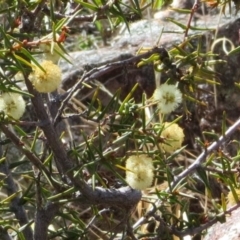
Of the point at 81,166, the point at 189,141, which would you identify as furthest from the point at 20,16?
the point at 189,141

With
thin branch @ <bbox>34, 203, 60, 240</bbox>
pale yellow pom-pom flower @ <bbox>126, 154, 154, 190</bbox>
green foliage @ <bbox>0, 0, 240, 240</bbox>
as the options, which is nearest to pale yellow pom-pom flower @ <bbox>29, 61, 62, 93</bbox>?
green foliage @ <bbox>0, 0, 240, 240</bbox>

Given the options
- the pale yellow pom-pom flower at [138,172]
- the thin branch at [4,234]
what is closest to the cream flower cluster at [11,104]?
the pale yellow pom-pom flower at [138,172]

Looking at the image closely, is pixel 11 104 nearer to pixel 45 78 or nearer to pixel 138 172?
pixel 45 78

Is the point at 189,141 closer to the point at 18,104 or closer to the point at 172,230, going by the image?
the point at 172,230

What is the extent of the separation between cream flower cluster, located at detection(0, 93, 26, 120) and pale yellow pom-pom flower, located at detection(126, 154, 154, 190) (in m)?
0.19

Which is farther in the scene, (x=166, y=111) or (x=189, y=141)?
(x=189, y=141)

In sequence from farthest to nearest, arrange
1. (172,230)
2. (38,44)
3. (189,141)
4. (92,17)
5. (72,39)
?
1. (72,39)
2. (189,141)
3. (172,230)
4. (92,17)
5. (38,44)

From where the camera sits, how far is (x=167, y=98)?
1067 millimetres

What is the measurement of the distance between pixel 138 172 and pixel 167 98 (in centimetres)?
13

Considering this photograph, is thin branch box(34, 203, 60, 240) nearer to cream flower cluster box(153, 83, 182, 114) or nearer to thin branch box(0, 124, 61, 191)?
thin branch box(0, 124, 61, 191)

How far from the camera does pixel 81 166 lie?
3.48 ft

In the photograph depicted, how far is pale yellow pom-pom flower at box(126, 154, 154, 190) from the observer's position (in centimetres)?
104

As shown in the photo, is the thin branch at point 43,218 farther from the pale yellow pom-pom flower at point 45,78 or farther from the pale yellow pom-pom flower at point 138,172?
the pale yellow pom-pom flower at point 45,78

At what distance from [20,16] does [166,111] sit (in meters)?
0.27
